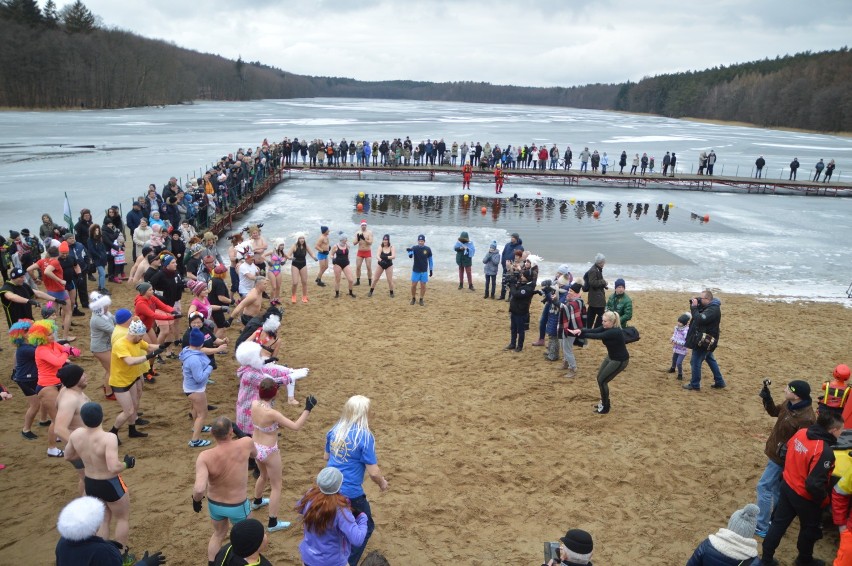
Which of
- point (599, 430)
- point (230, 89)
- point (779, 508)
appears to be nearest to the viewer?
point (779, 508)

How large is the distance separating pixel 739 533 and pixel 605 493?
251cm

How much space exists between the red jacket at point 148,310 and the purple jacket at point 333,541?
4907 mm

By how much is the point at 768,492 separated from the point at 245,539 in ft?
16.8

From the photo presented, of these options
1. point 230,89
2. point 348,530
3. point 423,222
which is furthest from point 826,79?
point 230,89

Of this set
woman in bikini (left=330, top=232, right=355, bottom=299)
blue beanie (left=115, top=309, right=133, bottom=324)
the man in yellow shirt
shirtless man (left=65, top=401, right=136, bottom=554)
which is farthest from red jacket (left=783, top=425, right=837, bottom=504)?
woman in bikini (left=330, top=232, right=355, bottom=299)

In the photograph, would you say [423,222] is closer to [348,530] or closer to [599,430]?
[599,430]

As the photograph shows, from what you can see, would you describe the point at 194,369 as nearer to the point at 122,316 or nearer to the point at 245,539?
the point at 122,316

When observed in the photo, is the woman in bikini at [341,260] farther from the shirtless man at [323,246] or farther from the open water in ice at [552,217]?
the open water in ice at [552,217]

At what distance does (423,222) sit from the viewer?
2016cm

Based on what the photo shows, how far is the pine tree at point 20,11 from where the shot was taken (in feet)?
235

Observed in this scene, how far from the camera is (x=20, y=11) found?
71.8 meters

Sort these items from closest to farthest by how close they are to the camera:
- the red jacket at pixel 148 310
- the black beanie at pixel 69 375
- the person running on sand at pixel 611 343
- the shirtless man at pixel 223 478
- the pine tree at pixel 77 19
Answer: the shirtless man at pixel 223 478
the black beanie at pixel 69 375
the person running on sand at pixel 611 343
the red jacket at pixel 148 310
the pine tree at pixel 77 19

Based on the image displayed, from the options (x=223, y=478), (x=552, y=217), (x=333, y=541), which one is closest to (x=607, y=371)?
(x=333, y=541)

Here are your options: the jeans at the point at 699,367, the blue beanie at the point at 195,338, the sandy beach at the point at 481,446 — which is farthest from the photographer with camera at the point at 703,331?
the blue beanie at the point at 195,338
